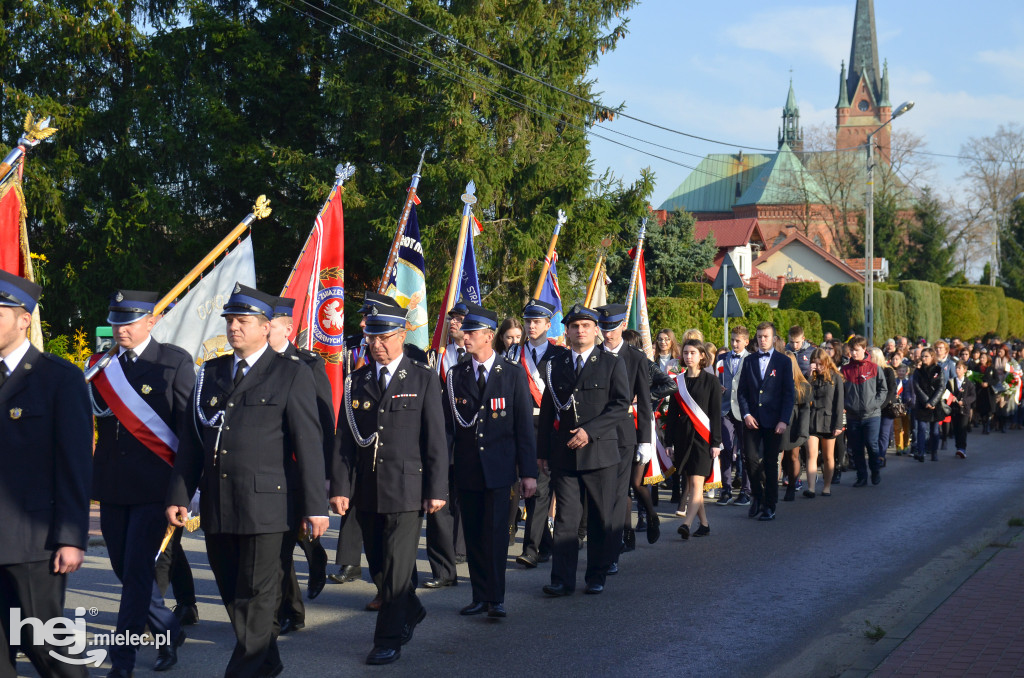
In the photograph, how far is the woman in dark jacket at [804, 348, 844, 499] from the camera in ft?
43.5

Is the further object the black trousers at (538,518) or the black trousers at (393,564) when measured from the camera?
the black trousers at (538,518)

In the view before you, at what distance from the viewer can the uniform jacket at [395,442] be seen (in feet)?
20.0

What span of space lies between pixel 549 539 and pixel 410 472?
3375 mm

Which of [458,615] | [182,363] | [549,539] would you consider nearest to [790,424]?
[549,539]

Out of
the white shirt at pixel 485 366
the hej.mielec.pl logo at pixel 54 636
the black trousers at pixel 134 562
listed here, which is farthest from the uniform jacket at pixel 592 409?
the hej.mielec.pl logo at pixel 54 636

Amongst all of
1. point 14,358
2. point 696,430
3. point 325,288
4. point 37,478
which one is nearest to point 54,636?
point 37,478

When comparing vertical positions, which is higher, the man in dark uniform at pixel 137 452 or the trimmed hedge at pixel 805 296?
the trimmed hedge at pixel 805 296

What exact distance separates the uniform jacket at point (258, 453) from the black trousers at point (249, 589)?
101 mm

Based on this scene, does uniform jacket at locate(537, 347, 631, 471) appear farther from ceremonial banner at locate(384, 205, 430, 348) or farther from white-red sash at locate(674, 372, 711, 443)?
ceremonial banner at locate(384, 205, 430, 348)

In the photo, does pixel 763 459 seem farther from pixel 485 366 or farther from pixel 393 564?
pixel 393 564

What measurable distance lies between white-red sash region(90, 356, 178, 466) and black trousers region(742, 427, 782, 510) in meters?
7.05

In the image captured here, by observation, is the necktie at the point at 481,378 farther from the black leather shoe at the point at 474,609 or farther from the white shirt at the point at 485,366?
the black leather shoe at the point at 474,609

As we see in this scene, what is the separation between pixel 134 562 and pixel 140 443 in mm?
618

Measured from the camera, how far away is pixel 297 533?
216 inches
